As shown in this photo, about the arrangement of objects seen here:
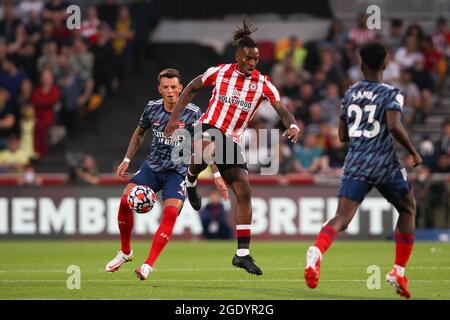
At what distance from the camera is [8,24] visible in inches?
1108

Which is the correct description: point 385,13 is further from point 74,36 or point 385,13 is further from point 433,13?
point 74,36

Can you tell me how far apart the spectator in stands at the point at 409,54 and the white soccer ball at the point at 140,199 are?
13.8 m

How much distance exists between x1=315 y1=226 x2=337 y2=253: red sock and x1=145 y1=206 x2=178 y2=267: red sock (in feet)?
8.10

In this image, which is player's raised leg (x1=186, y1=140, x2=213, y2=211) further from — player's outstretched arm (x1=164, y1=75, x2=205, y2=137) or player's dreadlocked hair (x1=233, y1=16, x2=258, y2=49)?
player's dreadlocked hair (x1=233, y1=16, x2=258, y2=49)

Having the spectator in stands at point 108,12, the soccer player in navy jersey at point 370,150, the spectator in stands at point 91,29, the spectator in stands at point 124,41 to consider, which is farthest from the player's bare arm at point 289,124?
the spectator in stands at point 108,12

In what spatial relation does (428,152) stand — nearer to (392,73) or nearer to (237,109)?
(392,73)

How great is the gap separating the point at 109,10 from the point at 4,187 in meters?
7.45

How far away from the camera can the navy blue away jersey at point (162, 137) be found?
13180 millimetres

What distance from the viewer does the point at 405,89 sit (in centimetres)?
2511

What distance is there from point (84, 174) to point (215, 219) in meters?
2.84

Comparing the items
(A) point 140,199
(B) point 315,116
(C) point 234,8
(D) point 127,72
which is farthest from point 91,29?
(A) point 140,199

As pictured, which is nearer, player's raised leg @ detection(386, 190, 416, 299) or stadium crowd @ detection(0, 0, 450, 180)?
player's raised leg @ detection(386, 190, 416, 299)

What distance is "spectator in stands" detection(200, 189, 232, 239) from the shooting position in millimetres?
22250

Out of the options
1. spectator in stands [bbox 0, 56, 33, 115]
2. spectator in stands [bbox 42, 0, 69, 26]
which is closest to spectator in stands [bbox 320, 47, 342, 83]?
spectator in stands [bbox 42, 0, 69, 26]
